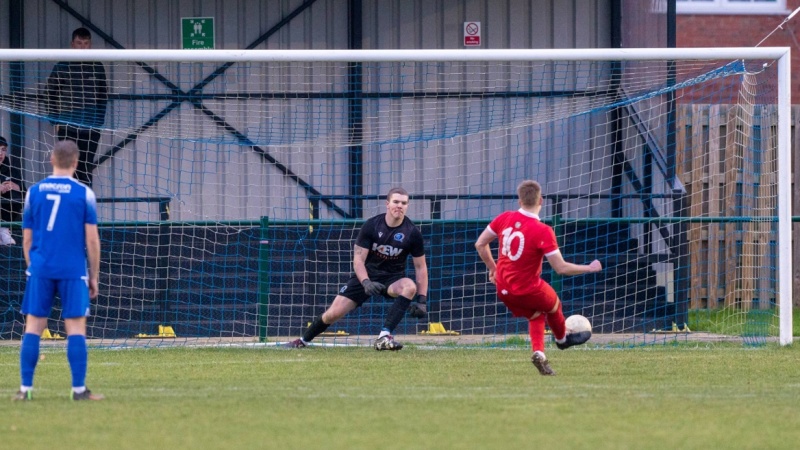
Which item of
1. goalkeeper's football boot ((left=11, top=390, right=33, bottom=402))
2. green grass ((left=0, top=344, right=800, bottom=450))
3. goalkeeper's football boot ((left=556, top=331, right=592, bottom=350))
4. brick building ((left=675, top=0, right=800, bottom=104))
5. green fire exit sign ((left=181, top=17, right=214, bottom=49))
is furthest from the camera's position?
brick building ((left=675, top=0, right=800, bottom=104))

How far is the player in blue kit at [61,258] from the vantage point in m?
7.98

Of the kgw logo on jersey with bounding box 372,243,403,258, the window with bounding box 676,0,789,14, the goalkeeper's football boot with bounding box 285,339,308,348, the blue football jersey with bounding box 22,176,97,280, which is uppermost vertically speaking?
the window with bounding box 676,0,789,14

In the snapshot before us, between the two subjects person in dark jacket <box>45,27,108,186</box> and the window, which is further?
the window

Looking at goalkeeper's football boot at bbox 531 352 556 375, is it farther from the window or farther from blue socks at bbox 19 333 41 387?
the window

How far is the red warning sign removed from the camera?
1812 cm

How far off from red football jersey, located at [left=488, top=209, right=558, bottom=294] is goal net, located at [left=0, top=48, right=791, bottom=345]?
3.16 m

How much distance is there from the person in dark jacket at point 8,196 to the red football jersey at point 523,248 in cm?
601

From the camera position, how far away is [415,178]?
58.9 feet

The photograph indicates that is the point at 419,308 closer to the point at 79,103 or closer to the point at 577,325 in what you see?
the point at 577,325

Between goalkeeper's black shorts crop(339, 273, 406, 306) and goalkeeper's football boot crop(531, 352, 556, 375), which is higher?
goalkeeper's black shorts crop(339, 273, 406, 306)

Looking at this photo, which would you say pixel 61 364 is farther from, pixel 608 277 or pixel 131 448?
pixel 608 277

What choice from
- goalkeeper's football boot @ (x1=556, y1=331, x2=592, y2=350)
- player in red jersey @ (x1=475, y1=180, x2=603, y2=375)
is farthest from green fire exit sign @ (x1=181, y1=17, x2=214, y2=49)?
goalkeeper's football boot @ (x1=556, y1=331, x2=592, y2=350)

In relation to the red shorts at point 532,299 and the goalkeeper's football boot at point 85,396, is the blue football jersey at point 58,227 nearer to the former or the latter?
the goalkeeper's football boot at point 85,396

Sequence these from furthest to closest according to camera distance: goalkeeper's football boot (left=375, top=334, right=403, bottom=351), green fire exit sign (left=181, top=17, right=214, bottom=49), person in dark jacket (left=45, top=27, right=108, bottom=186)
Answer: green fire exit sign (left=181, top=17, right=214, bottom=49), person in dark jacket (left=45, top=27, right=108, bottom=186), goalkeeper's football boot (left=375, top=334, right=403, bottom=351)
